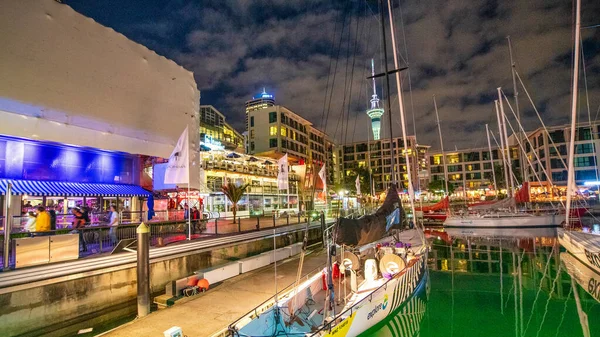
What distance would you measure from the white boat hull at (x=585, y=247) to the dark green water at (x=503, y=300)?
0.41 metres

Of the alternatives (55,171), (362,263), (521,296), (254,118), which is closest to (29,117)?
(55,171)

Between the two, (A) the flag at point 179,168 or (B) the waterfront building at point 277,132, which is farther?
(B) the waterfront building at point 277,132

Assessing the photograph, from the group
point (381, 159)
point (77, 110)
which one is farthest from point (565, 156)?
point (77, 110)

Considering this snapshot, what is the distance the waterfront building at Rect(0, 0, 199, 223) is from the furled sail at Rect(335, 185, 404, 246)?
1354 cm

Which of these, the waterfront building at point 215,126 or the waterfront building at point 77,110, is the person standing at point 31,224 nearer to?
the waterfront building at point 77,110

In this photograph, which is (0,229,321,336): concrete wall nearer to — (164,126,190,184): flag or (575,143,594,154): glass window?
(164,126,190,184): flag

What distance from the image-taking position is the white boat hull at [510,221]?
30750 mm

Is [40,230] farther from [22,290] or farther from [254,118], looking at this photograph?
[254,118]

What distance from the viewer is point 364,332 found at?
26.4 ft

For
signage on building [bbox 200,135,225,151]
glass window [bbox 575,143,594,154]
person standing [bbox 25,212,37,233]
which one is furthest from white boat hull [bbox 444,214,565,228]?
glass window [bbox 575,143,594,154]

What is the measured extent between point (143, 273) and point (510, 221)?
34.0m

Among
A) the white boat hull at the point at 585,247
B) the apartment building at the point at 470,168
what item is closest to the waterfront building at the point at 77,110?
the white boat hull at the point at 585,247

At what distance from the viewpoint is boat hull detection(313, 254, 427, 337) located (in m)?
6.86

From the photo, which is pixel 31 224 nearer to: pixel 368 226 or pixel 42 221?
pixel 42 221
